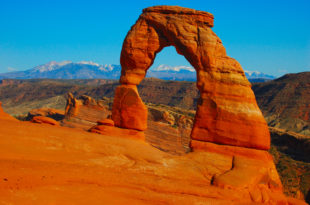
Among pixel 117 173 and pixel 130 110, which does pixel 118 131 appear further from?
pixel 117 173

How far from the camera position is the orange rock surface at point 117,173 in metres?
9.41

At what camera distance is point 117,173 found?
1155 centimetres

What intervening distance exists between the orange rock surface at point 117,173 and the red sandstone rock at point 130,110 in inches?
183

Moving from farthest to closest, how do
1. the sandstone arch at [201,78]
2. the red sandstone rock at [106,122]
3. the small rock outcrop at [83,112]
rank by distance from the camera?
the small rock outcrop at [83,112]
the red sandstone rock at [106,122]
the sandstone arch at [201,78]

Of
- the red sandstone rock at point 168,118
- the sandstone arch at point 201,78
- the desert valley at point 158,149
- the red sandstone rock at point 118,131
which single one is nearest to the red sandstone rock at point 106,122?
the red sandstone rock at point 118,131

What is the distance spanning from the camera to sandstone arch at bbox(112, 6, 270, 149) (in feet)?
54.1

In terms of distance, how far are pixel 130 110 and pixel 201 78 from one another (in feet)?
18.1

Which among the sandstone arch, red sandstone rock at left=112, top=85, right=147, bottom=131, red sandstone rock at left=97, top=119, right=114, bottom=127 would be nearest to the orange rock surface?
the sandstone arch

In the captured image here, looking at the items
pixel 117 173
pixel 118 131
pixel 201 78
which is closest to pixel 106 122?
Answer: pixel 118 131

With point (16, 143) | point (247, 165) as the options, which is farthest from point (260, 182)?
point (16, 143)

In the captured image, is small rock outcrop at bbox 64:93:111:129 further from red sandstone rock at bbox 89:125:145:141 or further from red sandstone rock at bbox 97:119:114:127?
red sandstone rock at bbox 89:125:145:141

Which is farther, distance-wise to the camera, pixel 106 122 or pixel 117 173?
pixel 106 122

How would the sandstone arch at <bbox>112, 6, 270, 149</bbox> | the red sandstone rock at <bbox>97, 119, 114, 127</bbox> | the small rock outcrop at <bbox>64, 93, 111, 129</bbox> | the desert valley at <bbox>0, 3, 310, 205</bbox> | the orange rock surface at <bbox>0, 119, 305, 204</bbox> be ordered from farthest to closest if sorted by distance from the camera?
1. the small rock outcrop at <bbox>64, 93, 111, 129</bbox>
2. the red sandstone rock at <bbox>97, 119, 114, 127</bbox>
3. the sandstone arch at <bbox>112, 6, 270, 149</bbox>
4. the desert valley at <bbox>0, 3, 310, 205</bbox>
5. the orange rock surface at <bbox>0, 119, 305, 204</bbox>

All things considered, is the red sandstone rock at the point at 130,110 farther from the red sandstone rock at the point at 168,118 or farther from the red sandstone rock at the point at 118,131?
the red sandstone rock at the point at 168,118
